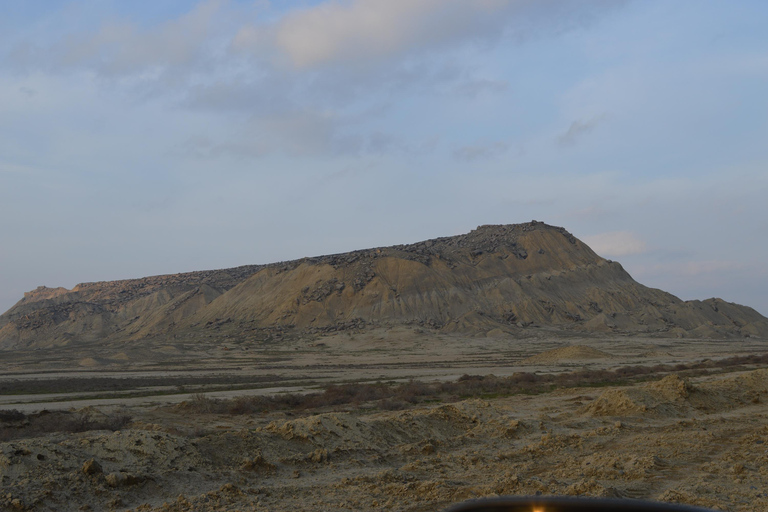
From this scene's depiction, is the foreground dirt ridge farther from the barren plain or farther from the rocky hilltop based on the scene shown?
the rocky hilltop

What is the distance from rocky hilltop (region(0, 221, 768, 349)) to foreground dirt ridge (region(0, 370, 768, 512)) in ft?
243

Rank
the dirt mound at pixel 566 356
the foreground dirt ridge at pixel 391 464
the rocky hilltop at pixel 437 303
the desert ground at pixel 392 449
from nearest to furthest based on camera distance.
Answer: the foreground dirt ridge at pixel 391 464, the desert ground at pixel 392 449, the dirt mound at pixel 566 356, the rocky hilltop at pixel 437 303

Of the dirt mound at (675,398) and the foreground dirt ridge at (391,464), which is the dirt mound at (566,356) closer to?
the dirt mound at (675,398)

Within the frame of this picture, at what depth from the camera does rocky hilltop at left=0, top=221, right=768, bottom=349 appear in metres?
97.9

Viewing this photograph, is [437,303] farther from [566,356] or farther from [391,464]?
[391,464]

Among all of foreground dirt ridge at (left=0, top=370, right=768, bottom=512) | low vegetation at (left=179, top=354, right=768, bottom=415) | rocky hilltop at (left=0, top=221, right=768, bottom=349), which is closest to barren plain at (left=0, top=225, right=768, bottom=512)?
foreground dirt ridge at (left=0, top=370, right=768, bottom=512)

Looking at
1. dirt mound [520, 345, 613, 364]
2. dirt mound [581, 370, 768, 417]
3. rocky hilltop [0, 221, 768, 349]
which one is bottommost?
dirt mound [520, 345, 613, 364]

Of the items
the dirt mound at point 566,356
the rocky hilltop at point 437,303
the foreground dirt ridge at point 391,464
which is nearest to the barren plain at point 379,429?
the foreground dirt ridge at point 391,464

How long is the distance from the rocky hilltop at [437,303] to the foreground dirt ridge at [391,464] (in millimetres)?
74187

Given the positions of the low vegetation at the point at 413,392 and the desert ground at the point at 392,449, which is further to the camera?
the low vegetation at the point at 413,392

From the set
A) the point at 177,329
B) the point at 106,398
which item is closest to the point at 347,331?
the point at 177,329

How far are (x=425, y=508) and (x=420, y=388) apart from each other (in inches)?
757

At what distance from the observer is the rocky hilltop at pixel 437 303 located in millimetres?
97875

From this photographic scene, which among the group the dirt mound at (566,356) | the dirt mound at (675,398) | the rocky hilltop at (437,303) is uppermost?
the rocky hilltop at (437,303)
